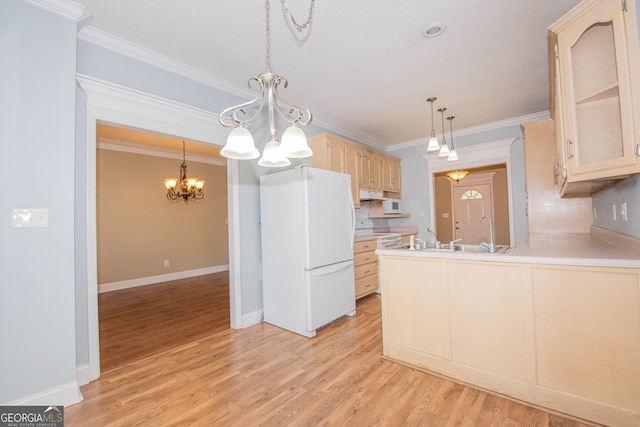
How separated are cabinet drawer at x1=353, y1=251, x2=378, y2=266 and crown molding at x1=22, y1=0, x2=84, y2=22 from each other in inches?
132

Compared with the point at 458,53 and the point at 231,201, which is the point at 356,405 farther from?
the point at 458,53

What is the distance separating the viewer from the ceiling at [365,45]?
193 cm

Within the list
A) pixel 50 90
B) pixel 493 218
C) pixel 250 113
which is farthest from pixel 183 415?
pixel 493 218

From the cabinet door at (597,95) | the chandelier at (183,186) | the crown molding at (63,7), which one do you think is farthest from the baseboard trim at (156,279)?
the cabinet door at (597,95)

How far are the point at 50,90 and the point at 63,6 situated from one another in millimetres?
563

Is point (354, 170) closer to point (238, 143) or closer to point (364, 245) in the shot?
point (364, 245)

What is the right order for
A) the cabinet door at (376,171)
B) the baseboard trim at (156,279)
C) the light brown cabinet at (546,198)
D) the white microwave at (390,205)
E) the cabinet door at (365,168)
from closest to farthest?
the light brown cabinet at (546,198) → the cabinet door at (365,168) → the cabinet door at (376,171) → the baseboard trim at (156,279) → the white microwave at (390,205)

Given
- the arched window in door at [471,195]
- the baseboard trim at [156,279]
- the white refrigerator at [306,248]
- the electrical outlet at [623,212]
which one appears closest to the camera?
the electrical outlet at [623,212]

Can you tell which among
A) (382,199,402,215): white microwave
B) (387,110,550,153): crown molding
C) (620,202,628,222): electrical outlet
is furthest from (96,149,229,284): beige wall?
(620,202,628,222): electrical outlet

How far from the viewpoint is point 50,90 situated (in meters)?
1.75

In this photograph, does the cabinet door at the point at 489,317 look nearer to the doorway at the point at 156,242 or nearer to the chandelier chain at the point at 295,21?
the chandelier chain at the point at 295,21

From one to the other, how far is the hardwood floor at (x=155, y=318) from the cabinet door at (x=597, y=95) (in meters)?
3.35

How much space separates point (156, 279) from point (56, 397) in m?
4.08

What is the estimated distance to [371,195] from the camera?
4.52m
